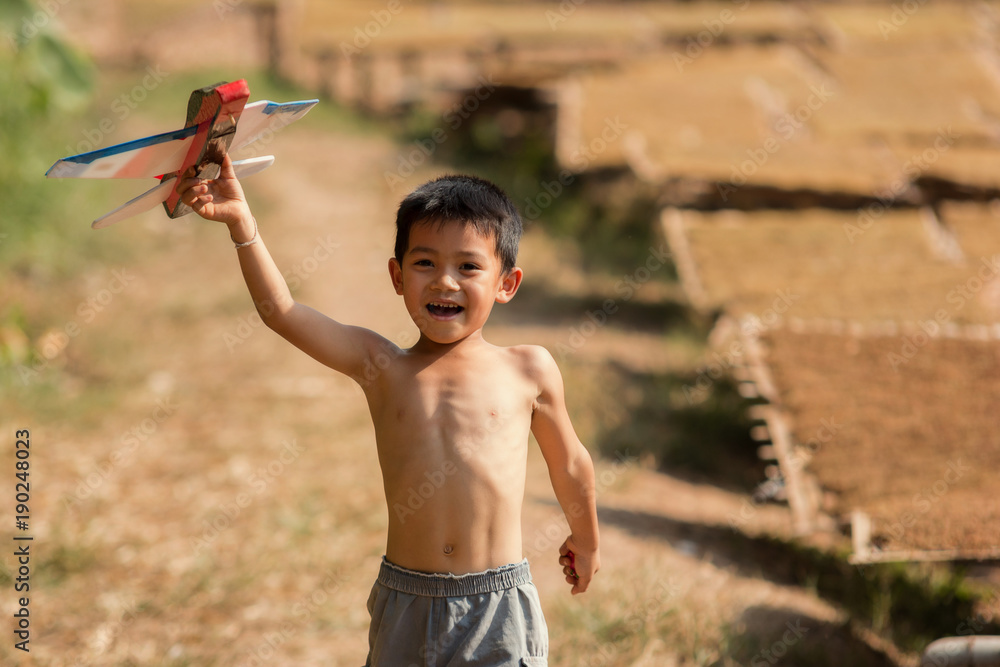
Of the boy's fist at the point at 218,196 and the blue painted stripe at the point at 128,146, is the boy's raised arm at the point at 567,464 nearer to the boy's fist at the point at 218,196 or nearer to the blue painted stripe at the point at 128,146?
the boy's fist at the point at 218,196

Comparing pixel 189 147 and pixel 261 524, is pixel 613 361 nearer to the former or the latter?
pixel 261 524

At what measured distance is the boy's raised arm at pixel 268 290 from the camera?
172 cm

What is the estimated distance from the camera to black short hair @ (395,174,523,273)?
1.82 m

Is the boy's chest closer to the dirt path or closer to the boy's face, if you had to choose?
the boy's face

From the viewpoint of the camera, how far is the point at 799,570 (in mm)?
3973

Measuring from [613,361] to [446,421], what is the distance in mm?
4616

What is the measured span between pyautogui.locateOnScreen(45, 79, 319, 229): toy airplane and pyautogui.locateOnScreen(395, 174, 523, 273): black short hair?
0.92 ft

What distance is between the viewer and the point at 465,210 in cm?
182

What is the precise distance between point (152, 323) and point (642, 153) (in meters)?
3.97

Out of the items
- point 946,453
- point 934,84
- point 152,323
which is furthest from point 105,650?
point 934,84

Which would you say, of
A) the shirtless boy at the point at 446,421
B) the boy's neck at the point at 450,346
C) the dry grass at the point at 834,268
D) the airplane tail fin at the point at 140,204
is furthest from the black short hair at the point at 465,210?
the dry grass at the point at 834,268

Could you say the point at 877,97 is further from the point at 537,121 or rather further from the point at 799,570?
the point at 799,570

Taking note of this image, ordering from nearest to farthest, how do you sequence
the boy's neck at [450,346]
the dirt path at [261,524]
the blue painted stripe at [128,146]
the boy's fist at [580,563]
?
the blue painted stripe at [128,146] < the boy's neck at [450,346] < the boy's fist at [580,563] < the dirt path at [261,524]

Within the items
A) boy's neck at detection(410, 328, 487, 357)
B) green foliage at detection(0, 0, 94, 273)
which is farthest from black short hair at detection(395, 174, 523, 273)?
green foliage at detection(0, 0, 94, 273)
